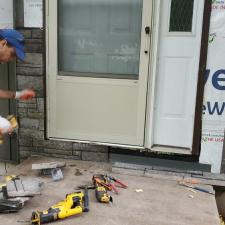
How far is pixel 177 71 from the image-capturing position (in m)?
4.02

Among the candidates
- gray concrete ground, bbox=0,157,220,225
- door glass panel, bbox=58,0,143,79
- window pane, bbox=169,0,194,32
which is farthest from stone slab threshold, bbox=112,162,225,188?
window pane, bbox=169,0,194,32

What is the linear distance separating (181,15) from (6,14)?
73.5 inches

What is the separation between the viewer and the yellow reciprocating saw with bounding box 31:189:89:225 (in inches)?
119

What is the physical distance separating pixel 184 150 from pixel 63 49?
1.75 meters

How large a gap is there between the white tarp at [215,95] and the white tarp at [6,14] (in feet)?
7.03

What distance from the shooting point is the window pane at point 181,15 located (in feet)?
12.7

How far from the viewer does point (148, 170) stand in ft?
13.6

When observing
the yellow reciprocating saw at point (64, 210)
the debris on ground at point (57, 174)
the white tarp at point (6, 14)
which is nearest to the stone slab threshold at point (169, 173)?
the debris on ground at point (57, 174)

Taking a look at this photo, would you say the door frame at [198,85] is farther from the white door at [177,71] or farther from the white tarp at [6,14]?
the white tarp at [6,14]

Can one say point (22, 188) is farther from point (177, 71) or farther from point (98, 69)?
point (177, 71)

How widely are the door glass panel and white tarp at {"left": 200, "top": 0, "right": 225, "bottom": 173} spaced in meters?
0.77

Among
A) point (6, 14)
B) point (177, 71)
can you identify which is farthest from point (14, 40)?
point (177, 71)

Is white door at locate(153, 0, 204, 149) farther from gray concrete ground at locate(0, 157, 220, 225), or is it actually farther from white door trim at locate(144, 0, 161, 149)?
gray concrete ground at locate(0, 157, 220, 225)

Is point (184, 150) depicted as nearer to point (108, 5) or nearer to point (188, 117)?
point (188, 117)
